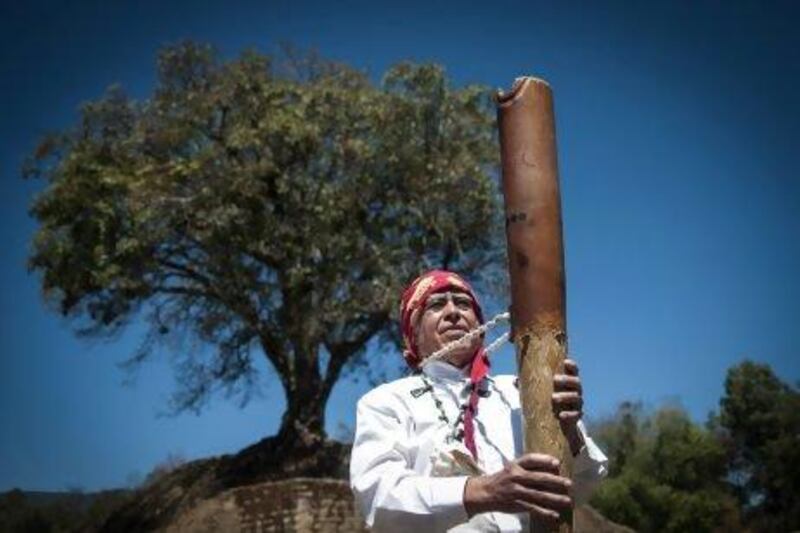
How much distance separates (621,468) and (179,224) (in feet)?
71.5

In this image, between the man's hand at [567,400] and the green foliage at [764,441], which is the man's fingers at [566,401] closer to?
the man's hand at [567,400]

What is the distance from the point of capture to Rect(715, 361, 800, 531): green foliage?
89.1ft

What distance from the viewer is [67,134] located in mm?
15484

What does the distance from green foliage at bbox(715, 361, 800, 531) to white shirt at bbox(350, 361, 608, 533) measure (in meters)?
28.3

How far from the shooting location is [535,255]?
184cm

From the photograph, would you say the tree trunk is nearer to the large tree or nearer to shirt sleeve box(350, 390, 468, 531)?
the large tree

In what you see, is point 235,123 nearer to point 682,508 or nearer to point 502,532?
point 502,532

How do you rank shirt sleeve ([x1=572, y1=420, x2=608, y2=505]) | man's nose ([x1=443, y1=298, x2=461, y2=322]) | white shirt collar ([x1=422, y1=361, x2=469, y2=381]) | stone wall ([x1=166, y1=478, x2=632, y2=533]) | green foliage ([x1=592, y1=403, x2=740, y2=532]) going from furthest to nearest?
green foliage ([x1=592, y1=403, x2=740, y2=532]) → stone wall ([x1=166, y1=478, x2=632, y2=533]) → man's nose ([x1=443, y1=298, x2=461, y2=322]) → white shirt collar ([x1=422, y1=361, x2=469, y2=381]) → shirt sleeve ([x1=572, y1=420, x2=608, y2=505])

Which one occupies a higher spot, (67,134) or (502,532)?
(67,134)

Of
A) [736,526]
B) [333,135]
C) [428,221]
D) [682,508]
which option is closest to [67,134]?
[333,135]

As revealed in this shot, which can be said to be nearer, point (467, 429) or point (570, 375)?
point (570, 375)

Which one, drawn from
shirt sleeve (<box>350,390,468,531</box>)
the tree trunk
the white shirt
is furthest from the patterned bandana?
the tree trunk

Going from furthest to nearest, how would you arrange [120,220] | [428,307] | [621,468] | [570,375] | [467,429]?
[621,468]
[120,220]
[428,307]
[467,429]
[570,375]

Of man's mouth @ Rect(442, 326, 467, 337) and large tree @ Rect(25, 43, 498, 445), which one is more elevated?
large tree @ Rect(25, 43, 498, 445)
